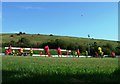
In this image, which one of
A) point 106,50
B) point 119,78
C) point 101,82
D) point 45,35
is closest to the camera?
point 101,82

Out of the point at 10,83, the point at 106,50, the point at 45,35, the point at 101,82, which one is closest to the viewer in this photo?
the point at 10,83

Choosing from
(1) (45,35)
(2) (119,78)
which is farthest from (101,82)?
(1) (45,35)

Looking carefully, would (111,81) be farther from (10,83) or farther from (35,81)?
(10,83)

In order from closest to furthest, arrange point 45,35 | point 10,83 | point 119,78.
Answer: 1. point 10,83
2. point 119,78
3. point 45,35

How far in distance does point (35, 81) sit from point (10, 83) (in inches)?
25.1

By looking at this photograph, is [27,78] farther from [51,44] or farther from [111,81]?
[51,44]

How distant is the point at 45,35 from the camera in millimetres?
155125

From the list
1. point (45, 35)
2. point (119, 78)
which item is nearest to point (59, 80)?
point (119, 78)

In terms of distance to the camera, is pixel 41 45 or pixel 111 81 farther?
pixel 41 45

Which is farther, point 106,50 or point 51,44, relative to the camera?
point 51,44

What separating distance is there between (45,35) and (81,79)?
145259 mm

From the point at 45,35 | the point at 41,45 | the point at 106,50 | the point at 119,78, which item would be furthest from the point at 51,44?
the point at 119,78

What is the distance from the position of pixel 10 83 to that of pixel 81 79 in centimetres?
210

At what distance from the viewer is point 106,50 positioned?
105 meters
